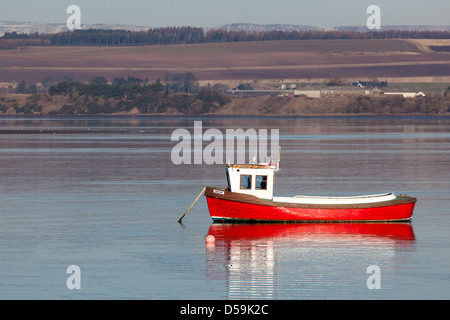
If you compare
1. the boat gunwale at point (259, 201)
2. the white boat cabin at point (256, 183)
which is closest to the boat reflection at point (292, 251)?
Answer: the boat gunwale at point (259, 201)

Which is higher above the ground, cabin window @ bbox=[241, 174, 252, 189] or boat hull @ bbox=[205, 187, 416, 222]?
cabin window @ bbox=[241, 174, 252, 189]

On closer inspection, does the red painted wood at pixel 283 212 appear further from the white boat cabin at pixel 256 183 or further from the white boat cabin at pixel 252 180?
the white boat cabin at pixel 252 180

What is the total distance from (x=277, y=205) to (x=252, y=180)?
2456 mm

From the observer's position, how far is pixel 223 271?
40.8 m

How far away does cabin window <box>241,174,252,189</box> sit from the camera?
5522cm

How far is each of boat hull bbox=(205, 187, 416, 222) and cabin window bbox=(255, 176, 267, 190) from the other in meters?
1.39

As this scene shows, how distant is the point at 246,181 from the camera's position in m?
55.4

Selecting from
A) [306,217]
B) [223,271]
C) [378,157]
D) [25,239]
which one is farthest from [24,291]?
[378,157]

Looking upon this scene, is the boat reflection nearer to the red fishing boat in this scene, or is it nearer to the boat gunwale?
the red fishing boat

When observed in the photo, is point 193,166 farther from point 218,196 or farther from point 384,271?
point 384,271

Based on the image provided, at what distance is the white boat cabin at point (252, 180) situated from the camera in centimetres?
5513

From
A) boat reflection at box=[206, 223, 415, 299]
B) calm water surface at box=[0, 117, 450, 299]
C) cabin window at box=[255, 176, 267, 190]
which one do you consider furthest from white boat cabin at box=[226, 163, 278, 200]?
calm water surface at box=[0, 117, 450, 299]

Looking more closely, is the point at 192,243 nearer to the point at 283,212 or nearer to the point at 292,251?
the point at 292,251

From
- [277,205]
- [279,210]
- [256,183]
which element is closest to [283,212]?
[279,210]
